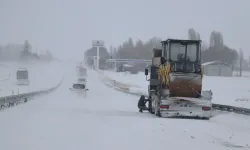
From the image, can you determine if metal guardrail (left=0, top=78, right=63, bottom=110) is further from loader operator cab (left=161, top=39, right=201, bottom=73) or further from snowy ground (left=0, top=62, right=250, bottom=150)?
loader operator cab (left=161, top=39, right=201, bottom=73)

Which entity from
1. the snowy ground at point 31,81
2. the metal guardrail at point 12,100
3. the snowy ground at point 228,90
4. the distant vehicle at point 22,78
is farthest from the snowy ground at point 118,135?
the distant vehicle at point 22,78

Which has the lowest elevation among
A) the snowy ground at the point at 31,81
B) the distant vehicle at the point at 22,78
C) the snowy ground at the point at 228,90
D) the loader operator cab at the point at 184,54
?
the snowy ground at the point at 31,81

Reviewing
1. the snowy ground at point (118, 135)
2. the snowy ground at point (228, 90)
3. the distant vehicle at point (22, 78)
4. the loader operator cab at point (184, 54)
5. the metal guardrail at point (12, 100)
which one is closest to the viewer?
the snowy ground at point (118, 135)

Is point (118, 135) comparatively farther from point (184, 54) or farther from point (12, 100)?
point (12, 100)

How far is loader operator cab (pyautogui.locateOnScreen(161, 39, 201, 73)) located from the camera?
2280 cm

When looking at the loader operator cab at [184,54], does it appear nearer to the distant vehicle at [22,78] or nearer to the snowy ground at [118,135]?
the snowy ground at [118,135]

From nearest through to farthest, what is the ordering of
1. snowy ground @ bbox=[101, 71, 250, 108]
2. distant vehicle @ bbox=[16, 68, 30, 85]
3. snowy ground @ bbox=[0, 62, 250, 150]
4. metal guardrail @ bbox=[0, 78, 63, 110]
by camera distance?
snowy ground @ bbox=[0, 62, 250, 150] → metal guardrail @ bbox=[0, 78, 63, 110] → snowy ground @ bbox=[101, 71, 250, 108] → distant vehicle @ bbox=[16, 68, 30, 85]

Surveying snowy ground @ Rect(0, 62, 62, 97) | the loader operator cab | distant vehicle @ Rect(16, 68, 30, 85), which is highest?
the loader operator cab

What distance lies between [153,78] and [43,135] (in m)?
13.8

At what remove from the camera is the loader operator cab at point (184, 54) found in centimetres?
2280

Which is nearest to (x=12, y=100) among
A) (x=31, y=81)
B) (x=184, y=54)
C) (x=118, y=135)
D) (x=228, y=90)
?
(x=184, y=54)

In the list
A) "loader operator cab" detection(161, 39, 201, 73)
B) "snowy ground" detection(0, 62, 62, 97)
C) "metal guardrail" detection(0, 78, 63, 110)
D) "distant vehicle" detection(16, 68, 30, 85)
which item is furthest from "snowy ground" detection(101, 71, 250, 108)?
"distant vehicle" detection(16, 68, 30, 85)

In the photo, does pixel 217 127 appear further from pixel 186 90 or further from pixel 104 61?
pixel 104 61

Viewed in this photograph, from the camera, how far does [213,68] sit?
116 metres
